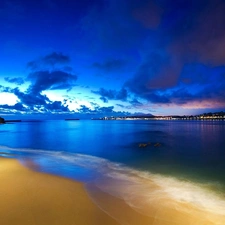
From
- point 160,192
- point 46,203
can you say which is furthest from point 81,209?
point 160,192

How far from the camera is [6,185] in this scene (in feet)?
32.5

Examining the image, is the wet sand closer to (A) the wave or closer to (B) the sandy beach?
(B) the sandy beach

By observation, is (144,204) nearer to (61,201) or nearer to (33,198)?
(61,201)

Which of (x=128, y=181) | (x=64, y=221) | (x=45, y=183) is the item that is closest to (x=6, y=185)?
(x=45, y=183)

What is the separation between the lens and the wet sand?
6762 mm

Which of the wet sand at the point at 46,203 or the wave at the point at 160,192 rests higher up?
the wet sand at the point at 46,203

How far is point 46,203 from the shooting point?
8000 mm

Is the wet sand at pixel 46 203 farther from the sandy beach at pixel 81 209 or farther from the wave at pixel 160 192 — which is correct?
the wave at pixel 160 192

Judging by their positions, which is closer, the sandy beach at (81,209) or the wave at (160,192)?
the sandy beach at (81,209)

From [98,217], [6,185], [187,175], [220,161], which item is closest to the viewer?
[98,217]

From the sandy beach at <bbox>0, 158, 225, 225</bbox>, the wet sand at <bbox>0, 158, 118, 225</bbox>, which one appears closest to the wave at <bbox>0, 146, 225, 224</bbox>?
the sandy beach at <bbox>0, 158, 225, 225</bbox>

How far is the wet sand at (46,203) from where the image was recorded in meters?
6.76

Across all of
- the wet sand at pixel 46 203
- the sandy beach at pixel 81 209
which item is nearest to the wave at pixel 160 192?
the sandy beach at pixel 81 209

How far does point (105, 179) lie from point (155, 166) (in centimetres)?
594
